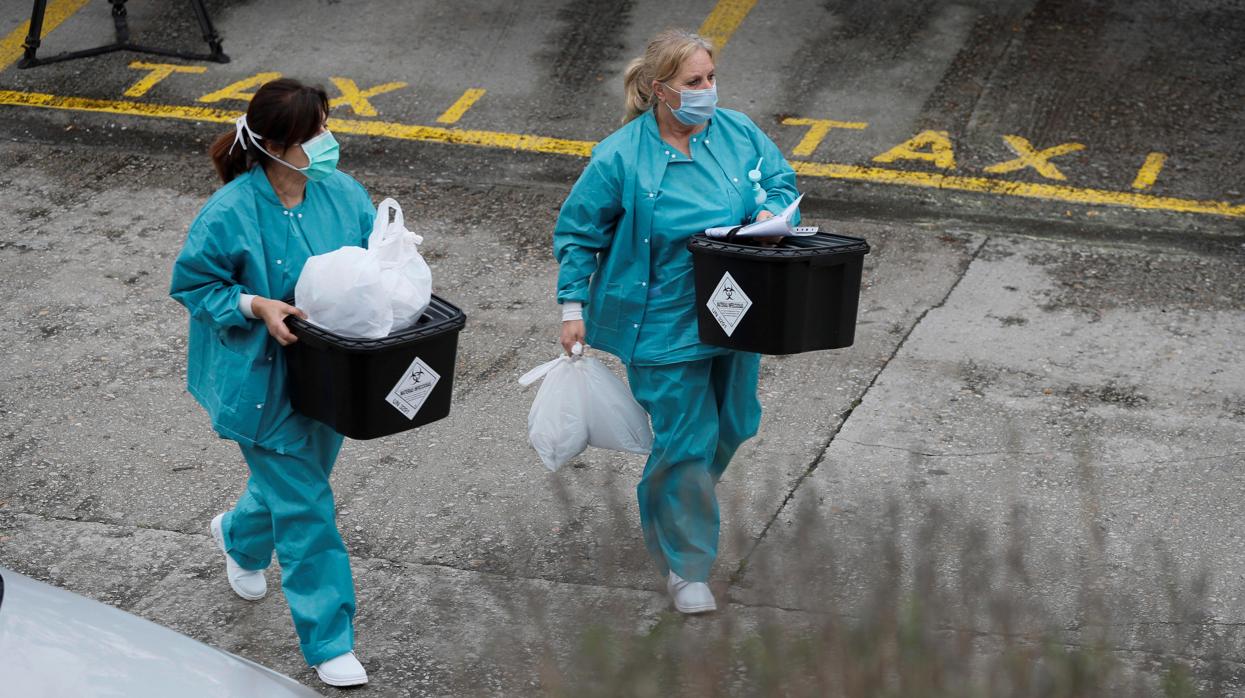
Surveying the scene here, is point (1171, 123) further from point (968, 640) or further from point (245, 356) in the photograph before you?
point (968, 640)

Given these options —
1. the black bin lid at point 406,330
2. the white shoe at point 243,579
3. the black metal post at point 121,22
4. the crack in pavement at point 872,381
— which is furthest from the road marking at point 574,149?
the black bin lid at point 406,330

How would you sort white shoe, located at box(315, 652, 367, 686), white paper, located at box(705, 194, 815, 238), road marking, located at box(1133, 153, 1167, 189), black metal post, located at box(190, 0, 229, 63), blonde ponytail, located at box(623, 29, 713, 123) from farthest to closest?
black metal post, located at box(190, 0, 229, 63), road marking, located at box(1133, 153, 1167, 189), blonde ponytail, located at box(623, 29, 713, 123), white shoe, located at box(315, 652, 367, 686), white paper, located at box(705, 194, 815, 238)

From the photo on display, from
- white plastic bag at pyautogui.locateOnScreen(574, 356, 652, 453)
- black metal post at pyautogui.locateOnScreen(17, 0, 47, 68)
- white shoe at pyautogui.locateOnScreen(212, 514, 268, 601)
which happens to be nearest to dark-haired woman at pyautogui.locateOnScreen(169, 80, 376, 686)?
white shoe at pyautogui.locateOnScreen(212, 514, 268, 601)

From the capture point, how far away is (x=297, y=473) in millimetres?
4297

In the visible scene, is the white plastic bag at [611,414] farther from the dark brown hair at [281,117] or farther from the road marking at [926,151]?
the road marking at [926,151]

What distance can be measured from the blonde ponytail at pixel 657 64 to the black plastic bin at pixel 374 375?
89 centimetres

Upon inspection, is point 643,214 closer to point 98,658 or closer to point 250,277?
point 250,277

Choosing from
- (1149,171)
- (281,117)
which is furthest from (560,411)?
(1149,171)

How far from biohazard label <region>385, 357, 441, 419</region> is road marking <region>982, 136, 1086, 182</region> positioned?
15.2ft

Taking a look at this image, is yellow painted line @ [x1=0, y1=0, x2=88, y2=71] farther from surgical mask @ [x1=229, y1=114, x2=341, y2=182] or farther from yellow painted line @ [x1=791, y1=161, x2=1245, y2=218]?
surgical mask @ [x1=229, y1=114, x2=341, y2=182]

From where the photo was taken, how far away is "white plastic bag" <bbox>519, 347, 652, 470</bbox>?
4.61 metres

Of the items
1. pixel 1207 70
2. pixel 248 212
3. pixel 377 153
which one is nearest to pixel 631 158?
pixel 248 212

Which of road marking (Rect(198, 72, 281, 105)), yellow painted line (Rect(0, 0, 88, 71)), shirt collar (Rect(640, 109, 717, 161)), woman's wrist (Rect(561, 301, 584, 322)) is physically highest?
shirt collar (Rect(640, 109, 717, 161))

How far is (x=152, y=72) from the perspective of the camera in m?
9.53
